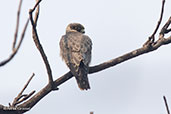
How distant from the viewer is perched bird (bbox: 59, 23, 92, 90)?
253 inches

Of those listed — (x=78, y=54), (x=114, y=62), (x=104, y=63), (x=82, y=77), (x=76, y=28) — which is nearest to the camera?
→ (x=114, y=62)

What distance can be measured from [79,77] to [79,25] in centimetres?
335

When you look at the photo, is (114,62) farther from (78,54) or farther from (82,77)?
(78,54)

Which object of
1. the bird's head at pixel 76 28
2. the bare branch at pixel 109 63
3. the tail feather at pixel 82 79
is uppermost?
the bare branch at pixel 109 63

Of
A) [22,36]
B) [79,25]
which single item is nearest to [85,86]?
[79,25]

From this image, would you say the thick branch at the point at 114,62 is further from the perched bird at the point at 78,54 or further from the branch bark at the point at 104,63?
the perched bird at the point at 78,54

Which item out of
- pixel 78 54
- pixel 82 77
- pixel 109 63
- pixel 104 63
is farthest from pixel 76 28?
pixel 109 63

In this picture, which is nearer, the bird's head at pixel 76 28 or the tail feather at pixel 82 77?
the tail feather at pixel 82 77

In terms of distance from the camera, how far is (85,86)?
6434mm

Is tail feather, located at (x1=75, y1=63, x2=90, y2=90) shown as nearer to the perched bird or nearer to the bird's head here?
the perched bird

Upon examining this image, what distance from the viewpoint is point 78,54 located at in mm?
7000

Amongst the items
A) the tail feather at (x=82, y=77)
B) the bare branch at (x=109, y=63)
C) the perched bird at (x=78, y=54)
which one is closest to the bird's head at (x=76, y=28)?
the perched bird at (x=78, y=54)

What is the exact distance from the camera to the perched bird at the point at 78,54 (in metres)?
6.41

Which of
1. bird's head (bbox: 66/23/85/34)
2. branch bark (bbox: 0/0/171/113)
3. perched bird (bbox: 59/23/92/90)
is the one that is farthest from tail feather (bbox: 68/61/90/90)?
bird's head (bbox: 66/23/85/34)
